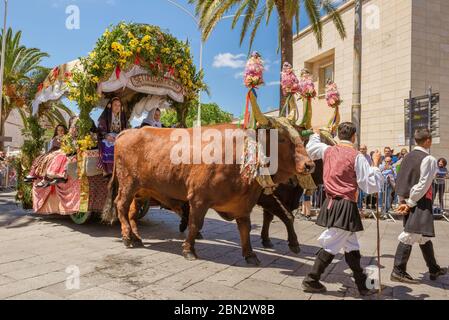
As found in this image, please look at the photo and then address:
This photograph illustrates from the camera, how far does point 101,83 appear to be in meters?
6.69

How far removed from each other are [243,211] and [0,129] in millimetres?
21983

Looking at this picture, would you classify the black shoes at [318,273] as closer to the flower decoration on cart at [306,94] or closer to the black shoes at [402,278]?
the black shoes at [402,278]

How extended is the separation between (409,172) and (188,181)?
9.19 ft

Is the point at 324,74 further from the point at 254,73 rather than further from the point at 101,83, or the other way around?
the point at 254,73

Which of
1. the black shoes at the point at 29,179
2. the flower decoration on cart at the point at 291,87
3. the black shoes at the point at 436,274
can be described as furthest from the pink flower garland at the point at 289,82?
the black shoes at the point at 29,179

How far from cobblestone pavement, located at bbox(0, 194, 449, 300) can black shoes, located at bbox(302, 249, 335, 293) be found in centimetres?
10

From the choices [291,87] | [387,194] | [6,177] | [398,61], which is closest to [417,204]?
[291,87]

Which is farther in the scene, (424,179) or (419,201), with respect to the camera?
(419,201)

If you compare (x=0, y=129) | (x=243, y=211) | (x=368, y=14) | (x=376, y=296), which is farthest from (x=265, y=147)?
(x=0, y=129)

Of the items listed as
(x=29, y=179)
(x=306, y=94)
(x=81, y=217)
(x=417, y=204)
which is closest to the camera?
(x=417, y=204)

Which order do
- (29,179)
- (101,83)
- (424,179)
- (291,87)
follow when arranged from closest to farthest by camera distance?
(424,179), (291,87), (101,83), (29,179)

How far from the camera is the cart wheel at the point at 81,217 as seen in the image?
7207mm
